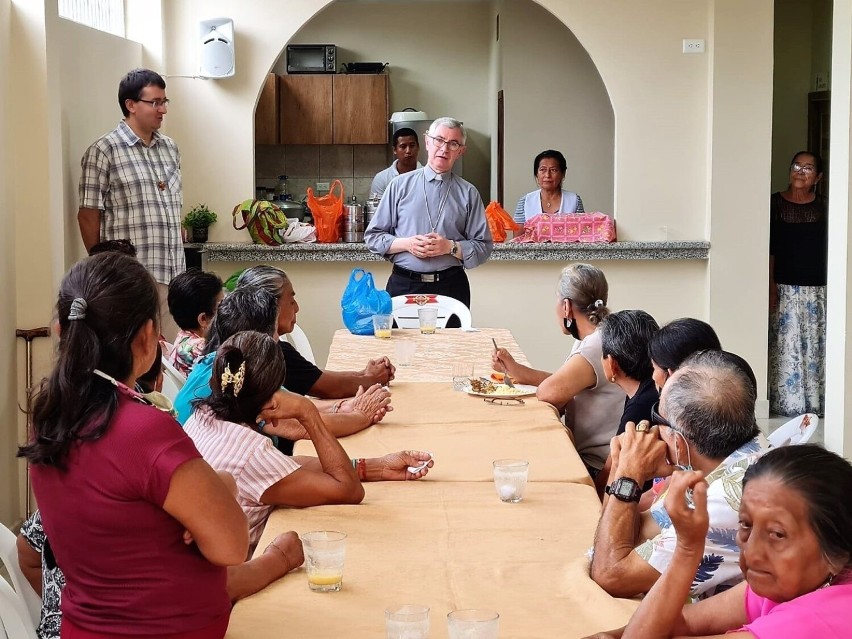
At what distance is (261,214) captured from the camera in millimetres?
6789

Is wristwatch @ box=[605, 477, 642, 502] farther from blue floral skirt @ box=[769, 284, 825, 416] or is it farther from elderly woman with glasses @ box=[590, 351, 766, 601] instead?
blue floral skirt @ box=[769, 284, 825, 416]

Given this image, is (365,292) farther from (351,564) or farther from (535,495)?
(351,564)

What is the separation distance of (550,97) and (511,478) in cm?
698

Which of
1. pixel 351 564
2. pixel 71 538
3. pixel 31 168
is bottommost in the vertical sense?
pixel 351 564

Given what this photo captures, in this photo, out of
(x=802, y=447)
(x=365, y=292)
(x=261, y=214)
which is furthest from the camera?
(x=261, y=214)

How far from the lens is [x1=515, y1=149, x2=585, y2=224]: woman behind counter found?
742 centimetres

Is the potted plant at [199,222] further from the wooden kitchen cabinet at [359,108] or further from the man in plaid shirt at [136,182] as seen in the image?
the wooden kitchen cabinet at [359,108]

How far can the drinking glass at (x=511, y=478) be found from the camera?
8.54 feet

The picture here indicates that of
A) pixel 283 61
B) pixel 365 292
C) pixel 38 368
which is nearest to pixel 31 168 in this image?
pixel 38 368

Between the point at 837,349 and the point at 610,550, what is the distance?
3.25m

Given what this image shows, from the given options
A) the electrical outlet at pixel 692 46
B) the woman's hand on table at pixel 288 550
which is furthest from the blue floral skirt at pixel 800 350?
the woman's hand on table at pixel 288 550

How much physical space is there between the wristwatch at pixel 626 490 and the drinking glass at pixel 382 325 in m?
3.12

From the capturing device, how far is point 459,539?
2348 mm

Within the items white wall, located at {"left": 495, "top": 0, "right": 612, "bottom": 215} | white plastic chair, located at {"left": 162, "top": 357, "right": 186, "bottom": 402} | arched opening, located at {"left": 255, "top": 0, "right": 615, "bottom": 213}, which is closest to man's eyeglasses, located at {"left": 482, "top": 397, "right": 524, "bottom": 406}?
white plastic chair, located at {"left": 162, "top": 357, "right": 186, "bottom": 402}
